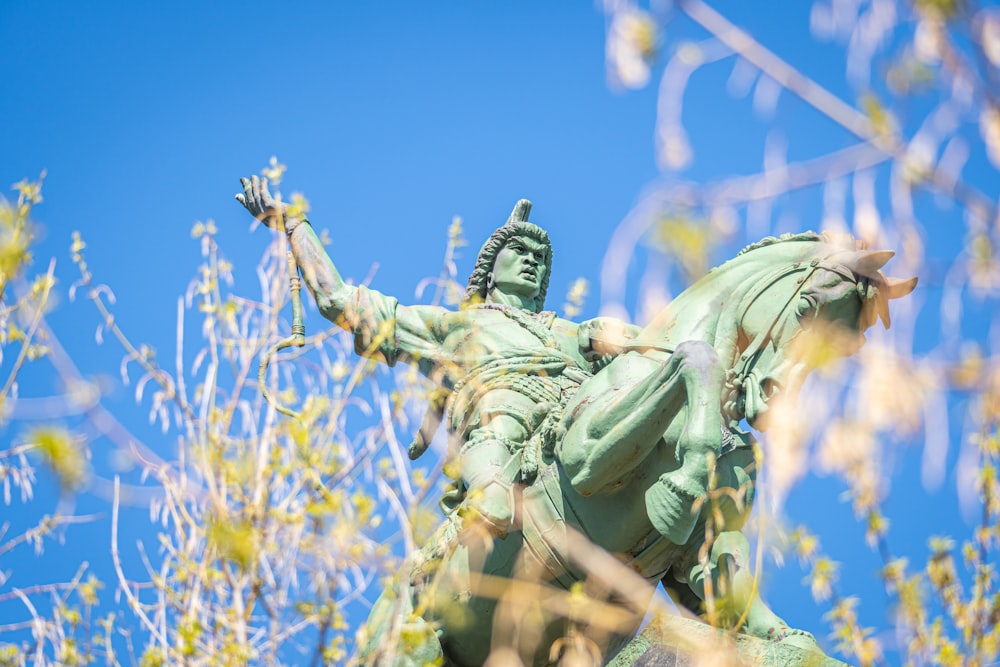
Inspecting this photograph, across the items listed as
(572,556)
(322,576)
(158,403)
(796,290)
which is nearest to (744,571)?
(572,556)

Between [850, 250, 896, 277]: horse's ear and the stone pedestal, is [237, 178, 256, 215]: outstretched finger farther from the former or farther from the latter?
[850, 250, 896, 277]: horse's ear

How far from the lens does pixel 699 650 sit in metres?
8.12

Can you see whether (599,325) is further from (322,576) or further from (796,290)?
(322,576)

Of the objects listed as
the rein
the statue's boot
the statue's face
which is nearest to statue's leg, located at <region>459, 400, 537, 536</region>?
the statue's boot

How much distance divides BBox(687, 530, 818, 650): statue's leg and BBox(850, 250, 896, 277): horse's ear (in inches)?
66.4

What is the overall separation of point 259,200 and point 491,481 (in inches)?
124

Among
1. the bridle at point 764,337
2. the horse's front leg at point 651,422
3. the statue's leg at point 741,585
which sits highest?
the bridle at point 764,337

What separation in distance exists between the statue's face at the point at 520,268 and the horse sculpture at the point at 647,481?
1.92m

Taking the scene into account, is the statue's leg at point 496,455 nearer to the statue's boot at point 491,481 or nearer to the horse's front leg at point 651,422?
the statue's boot at point 491,481

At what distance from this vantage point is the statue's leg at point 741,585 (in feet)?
28.8

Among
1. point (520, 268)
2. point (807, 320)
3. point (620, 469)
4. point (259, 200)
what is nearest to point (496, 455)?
point (620, 469)

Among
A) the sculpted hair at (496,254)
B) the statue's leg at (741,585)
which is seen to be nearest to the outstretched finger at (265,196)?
the sculpted hair at (496,254)

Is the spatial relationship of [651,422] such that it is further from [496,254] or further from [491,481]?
[496,254]

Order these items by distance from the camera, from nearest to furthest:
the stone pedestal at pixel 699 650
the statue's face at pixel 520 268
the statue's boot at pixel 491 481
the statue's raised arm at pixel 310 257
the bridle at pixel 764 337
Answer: the stone pedestal at pixel 699 650 → the bridle at pixel 764 337 → the statue's boot at pixel 491 481 → the statue's raised arm at pixel 310 257 → the statue's face at pixel 520 268
